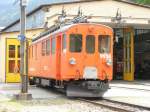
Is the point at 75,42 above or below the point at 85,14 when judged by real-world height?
below

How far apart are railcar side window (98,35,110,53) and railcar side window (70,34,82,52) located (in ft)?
2.66

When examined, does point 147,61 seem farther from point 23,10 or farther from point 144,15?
point 23,10

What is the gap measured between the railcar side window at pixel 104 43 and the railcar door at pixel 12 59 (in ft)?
62.8

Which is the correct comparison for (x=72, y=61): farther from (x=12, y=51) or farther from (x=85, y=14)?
(x=12, y=51)

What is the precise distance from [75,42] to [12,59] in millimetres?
19638

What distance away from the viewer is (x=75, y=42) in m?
20.7

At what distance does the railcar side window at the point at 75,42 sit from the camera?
2061 cm

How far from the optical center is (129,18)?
38.7 metres

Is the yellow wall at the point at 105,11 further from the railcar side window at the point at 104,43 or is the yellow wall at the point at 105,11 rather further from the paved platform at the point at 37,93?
the railcar side window at the point at 104,43

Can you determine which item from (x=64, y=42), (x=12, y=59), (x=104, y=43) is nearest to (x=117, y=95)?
(x=104, y=43)

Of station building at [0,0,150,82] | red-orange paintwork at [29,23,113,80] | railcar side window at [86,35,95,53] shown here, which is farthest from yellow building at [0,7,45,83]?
railcar side window at [86,35,95,53]

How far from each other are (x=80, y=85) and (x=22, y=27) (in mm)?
3306

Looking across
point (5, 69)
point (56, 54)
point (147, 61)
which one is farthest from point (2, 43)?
point (56, 54)

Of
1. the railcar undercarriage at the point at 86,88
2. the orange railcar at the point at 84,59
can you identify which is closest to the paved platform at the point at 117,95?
the railcar undercarriage at the point at 86,88
